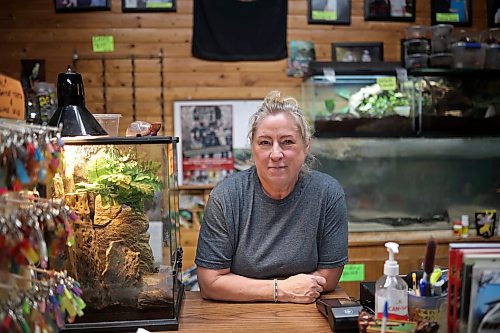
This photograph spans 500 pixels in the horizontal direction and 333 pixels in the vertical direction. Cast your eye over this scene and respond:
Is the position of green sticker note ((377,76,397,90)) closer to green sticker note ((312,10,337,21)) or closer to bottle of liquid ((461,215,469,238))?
green sticker note ((312,10,337,21))

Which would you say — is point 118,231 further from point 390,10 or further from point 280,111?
point 390,10

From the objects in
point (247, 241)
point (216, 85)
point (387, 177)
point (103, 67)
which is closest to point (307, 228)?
point (247, 241)

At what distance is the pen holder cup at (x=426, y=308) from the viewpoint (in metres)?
1.23

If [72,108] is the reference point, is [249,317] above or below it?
below

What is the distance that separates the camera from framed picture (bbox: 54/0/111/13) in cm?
373

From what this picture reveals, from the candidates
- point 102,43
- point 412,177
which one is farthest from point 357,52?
point 102,43

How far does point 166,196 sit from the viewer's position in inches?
60.0

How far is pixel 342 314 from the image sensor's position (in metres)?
1.39

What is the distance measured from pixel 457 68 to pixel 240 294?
2.70 meters

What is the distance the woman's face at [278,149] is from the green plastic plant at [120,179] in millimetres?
474

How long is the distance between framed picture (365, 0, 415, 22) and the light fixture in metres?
2.86

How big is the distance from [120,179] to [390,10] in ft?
10.3

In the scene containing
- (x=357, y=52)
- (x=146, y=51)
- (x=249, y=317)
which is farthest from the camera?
(x=357, y=52)

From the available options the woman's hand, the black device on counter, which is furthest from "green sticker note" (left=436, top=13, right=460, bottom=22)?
the black device on counter
